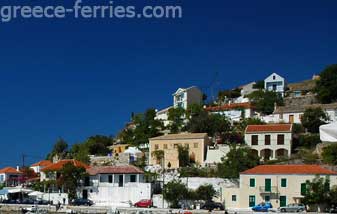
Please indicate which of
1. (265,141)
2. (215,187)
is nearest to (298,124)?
(265,141)

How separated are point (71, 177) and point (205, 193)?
1159cm

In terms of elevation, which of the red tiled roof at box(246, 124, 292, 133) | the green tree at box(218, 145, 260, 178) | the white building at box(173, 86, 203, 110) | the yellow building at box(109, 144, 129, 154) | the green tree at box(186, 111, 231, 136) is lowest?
the green tree at box(218, 145, 260, 178)

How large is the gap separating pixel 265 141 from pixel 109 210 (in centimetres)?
2014

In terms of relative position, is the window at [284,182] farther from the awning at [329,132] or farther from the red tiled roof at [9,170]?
the red tiled roof at [9,170]

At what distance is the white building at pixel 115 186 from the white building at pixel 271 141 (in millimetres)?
13107

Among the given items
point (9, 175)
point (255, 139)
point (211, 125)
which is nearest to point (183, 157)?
point (255, 139)

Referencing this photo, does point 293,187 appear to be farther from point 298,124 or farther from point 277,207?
point 298,124

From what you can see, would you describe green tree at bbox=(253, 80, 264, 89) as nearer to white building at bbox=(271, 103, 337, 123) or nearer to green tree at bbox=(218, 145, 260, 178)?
white building at bbox=(271, 103, 337, 123)

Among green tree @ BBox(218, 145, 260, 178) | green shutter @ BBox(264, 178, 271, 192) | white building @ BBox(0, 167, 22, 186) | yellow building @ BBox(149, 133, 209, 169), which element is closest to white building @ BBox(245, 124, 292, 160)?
yellow building @ BBox(149, 133, 209, 169)

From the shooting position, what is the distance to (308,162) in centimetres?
4181

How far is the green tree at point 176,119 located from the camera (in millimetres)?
61906

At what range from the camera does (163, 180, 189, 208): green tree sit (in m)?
37.3

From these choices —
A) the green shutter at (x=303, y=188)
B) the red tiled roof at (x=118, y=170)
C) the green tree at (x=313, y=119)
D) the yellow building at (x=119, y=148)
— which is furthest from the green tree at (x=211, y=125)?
the green shutter at (x=303, y=188)

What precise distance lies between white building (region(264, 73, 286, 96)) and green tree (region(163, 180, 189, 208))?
1464 inches
